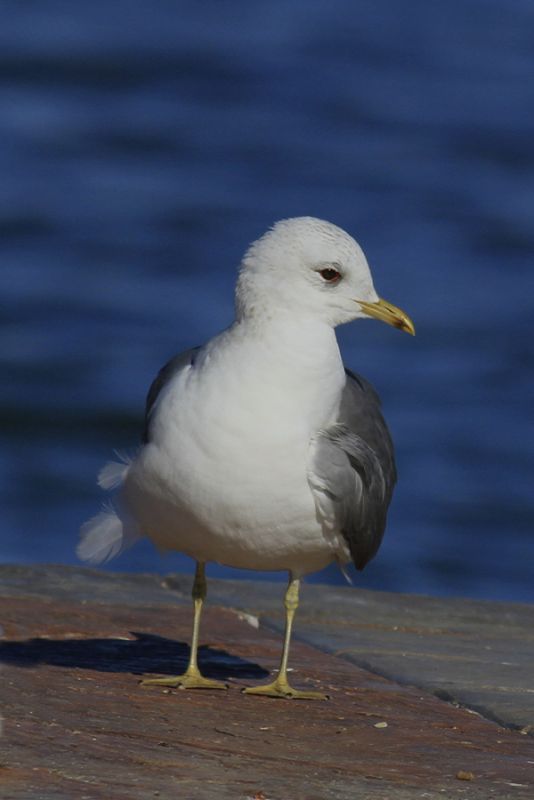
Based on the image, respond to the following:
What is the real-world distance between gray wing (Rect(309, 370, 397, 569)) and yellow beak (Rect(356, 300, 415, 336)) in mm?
224

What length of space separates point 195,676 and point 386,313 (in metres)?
1.11

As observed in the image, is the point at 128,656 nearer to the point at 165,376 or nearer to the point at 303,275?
the point at 165,376

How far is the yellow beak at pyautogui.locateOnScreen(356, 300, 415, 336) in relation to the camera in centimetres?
485

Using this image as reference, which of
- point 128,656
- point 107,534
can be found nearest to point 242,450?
point 107,534

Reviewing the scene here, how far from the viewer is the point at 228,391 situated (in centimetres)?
450

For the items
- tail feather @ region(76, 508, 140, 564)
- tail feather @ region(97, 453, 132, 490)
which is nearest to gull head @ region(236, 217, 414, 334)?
tail feather @ region(97, 453, 132, 490)

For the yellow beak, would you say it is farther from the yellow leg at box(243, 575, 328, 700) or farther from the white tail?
the yellow leg at box(243, 575, 328, 700)

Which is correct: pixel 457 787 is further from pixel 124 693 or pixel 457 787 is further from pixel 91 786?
pixel 124 693

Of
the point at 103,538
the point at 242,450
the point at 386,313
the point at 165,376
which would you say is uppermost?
the point at 386,313

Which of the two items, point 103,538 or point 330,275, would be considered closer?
point 330,275

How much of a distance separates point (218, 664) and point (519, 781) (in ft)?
5.08

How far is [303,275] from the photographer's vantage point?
4707 mm

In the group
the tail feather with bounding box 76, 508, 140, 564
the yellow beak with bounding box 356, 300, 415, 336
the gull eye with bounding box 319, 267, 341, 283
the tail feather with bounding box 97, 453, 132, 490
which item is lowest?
the tail feather with bounding box 76, 508, 140, 564

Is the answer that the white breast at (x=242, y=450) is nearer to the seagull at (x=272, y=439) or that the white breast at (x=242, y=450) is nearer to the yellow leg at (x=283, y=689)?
the seagull at (x=272, y=439)
